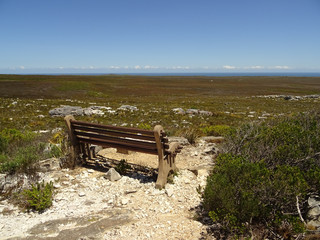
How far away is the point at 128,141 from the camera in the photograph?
5516mm

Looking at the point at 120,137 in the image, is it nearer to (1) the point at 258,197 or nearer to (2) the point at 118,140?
(2) the point at 118,140

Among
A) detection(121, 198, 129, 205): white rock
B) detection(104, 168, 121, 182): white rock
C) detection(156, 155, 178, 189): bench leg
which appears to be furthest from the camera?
detection(104, 168, 121, 182): white rock

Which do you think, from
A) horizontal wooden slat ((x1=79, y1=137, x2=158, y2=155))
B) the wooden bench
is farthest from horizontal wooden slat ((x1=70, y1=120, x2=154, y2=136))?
horizontal wooden slat ((x1=79, y1=137, x2=158, y2=155))

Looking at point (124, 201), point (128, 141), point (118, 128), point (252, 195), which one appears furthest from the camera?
point (128, 141)

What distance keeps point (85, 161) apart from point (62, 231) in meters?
2.94

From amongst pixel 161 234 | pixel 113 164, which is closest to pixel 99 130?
pixel 113 164

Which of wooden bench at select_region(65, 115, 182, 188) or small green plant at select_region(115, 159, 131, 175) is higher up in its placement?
wooden bench at select_region(65, 115, 182, 188)

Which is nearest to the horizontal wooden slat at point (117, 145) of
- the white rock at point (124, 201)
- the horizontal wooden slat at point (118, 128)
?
the horizontal wooden slat at point (118, 128)

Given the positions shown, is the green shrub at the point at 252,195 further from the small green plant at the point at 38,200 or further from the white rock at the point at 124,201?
the small green plant at the point at 38,200

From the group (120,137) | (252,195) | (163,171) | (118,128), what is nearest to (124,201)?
(163,171)

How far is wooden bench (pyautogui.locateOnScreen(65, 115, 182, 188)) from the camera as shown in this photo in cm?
519

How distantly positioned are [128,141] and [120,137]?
51 centimetres

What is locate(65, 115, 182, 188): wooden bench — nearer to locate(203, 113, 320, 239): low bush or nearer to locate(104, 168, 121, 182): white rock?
locate(104, 168, 121, 182): white rock

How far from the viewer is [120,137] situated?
595cm
